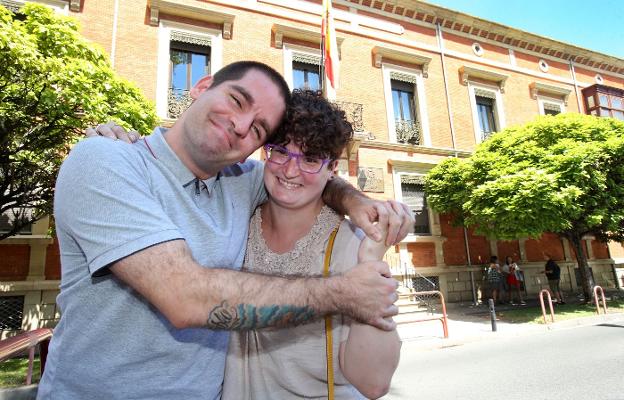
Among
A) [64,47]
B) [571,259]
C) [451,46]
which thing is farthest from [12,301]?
[571,259]

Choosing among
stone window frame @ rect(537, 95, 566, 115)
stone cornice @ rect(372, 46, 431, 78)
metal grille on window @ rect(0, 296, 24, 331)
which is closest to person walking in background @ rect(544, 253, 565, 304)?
stone window frame @ rect(537, 95, 566, 115)

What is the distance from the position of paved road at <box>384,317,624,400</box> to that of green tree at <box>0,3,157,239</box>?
6.65 meters

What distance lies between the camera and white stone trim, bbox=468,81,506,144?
16.4 metres

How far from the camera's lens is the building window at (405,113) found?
1505 centimetres

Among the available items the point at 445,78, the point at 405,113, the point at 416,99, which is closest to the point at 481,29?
the point at 445,78

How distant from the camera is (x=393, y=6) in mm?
15461

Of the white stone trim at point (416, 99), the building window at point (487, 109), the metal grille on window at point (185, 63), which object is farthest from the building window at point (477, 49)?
the metal grille on window at point (185, 63)

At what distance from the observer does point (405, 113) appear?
51.2 feet

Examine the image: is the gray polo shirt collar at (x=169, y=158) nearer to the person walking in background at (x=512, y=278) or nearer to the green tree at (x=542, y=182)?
the green tree at (x=542, y=182)

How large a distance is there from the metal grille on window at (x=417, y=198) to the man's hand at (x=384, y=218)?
1323 centimetres

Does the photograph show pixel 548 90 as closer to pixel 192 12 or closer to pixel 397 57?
pixel 397 57

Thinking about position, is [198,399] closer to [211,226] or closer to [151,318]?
[151,318]

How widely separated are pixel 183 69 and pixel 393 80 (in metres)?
8.32

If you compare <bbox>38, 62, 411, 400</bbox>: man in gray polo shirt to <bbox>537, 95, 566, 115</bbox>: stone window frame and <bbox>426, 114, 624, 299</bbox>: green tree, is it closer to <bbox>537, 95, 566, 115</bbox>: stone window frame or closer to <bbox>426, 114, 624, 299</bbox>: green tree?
<bbox>426, 114, 624, 299</bbox>: green tree
